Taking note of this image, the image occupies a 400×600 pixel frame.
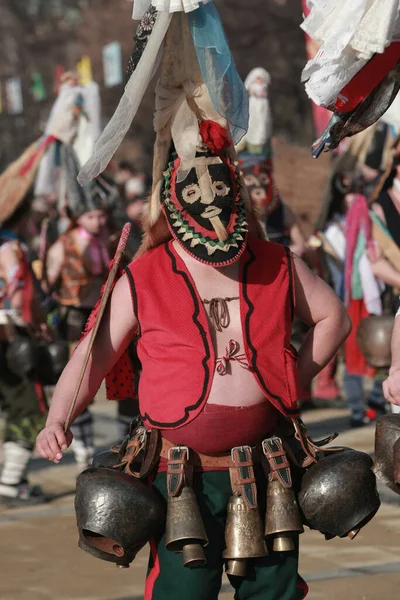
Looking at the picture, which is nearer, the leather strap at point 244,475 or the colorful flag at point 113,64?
the leather strap at point 244,475

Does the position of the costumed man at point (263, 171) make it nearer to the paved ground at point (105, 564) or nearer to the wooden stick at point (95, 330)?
the paved ground at point (105, 564)

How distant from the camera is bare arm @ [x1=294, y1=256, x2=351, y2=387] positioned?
13.6 ft

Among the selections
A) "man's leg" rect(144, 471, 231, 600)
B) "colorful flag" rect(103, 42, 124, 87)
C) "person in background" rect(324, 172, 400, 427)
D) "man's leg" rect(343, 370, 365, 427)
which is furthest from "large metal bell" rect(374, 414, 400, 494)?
"colorful flag" rect(103, 42, 124, 87)

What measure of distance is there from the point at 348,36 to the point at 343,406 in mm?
7380

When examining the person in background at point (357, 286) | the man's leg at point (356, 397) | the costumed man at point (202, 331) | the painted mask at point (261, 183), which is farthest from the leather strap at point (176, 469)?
the man's leg at point (356, 397)

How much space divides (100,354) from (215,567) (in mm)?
791

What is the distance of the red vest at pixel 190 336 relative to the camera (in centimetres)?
392

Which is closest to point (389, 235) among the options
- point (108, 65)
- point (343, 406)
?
point (343, 406)

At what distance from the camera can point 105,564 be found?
20.1 feet

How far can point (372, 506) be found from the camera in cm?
395

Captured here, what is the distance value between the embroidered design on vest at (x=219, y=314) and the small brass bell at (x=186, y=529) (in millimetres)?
535

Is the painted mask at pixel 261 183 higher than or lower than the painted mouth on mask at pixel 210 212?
lower

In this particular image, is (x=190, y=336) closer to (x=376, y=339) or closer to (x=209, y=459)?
(x=209, y=459)

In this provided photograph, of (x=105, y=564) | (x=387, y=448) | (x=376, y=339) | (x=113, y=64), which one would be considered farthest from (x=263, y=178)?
(x=113, y=64)
